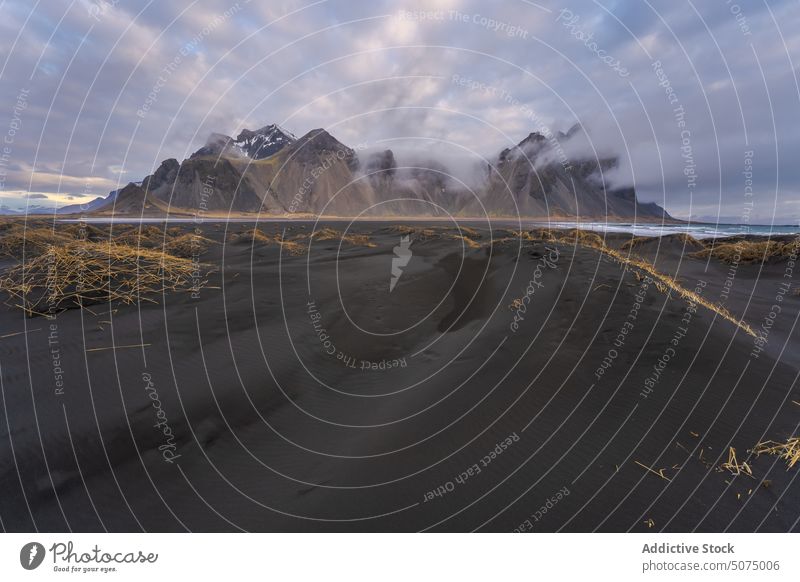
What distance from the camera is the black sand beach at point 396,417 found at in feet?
11.0

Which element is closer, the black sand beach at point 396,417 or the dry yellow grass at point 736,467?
the black sand beach at point 396,417

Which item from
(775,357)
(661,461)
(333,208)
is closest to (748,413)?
(661,461)

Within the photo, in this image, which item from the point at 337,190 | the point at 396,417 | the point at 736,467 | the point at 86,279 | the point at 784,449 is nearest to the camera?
the point at 736,467

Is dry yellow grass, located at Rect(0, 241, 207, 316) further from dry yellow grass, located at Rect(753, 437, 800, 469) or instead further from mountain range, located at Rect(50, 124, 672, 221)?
mountain range, located at Rect(50, 124, 672, 221)

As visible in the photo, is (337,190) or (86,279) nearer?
(86,279)

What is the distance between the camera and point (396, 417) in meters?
5.11

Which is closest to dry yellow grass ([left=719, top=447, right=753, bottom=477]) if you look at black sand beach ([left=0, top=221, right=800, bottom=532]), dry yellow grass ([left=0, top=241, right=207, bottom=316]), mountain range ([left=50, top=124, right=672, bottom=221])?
black sand beach ([left=0, top=221, right=800, bottom=532])

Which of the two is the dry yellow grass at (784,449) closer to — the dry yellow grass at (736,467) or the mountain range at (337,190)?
the dry yellow grass at (736,467)

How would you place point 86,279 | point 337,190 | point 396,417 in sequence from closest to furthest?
point 396,417 < point 86,279 < point 337,190

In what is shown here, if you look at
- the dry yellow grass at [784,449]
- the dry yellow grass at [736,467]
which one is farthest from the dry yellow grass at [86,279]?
the dry yellow grass at [784,449]

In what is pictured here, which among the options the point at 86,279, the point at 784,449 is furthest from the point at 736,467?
the point at 86,279

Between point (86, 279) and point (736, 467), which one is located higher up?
point (86, 279)

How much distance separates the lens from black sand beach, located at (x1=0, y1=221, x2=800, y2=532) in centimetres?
337

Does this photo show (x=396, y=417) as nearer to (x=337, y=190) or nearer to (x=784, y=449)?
(x=784, y=449)
